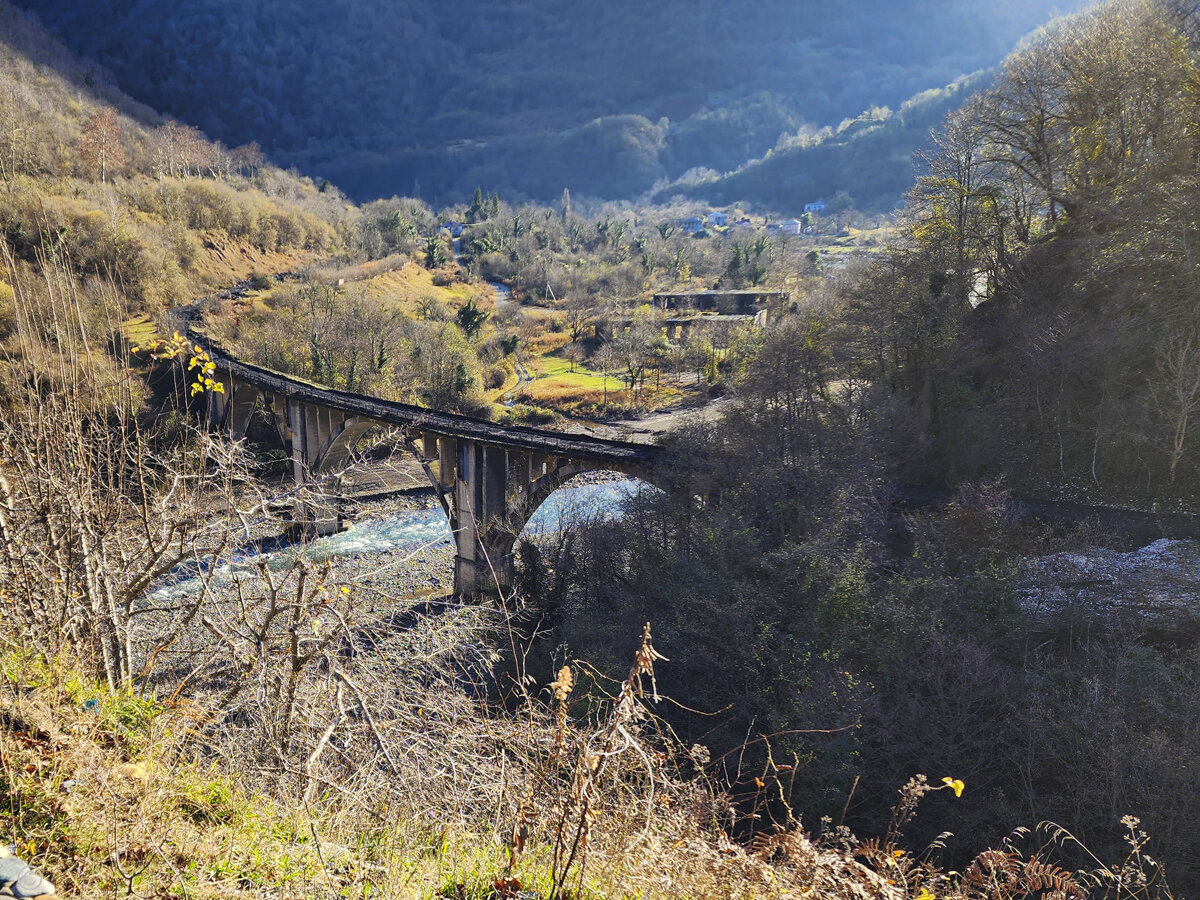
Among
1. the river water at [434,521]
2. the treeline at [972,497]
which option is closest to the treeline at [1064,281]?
the treeline at [972,497]

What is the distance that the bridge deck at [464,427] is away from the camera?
2209cm

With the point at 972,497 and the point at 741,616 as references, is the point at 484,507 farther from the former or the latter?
the point at 972,497

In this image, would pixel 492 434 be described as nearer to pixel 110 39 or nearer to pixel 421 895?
pixel 421 895

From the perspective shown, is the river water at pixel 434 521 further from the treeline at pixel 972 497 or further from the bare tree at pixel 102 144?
the bare tree at pixel 102 144

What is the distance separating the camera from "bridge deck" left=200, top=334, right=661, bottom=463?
22.1 meters

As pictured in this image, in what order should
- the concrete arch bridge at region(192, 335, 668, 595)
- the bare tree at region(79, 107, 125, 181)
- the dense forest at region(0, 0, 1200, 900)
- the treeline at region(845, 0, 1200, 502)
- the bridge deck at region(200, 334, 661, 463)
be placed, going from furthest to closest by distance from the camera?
the bare tree at region(79, 107, 125, 181)
the concrete arch bridge at region(192, 335, 668, 595)
the bridge deck at region(200, 334, 661, 463)
the treeline at region(845, 0, 1200, 502)
the dense forest at region(0, 0, 1200, 900)

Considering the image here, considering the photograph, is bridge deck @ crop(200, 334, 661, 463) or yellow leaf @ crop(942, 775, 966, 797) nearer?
yellow leaf @ crop(942, 775, 966, 797)

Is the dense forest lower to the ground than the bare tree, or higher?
lower

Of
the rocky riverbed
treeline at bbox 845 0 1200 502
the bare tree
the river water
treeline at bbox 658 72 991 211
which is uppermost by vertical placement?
treeline at bbox 658 72 991 211

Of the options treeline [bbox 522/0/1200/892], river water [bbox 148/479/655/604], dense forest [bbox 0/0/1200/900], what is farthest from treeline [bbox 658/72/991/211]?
dense forest [bbox 0/0/1200/900]

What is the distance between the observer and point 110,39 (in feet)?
577

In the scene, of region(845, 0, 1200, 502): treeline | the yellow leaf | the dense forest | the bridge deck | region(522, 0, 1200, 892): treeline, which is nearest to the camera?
the yellow leaf

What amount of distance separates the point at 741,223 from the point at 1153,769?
470ft

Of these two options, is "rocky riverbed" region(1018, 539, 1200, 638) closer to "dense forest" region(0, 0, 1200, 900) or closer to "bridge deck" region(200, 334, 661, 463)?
"dense forest" region(0, 0, 1200, 900)
